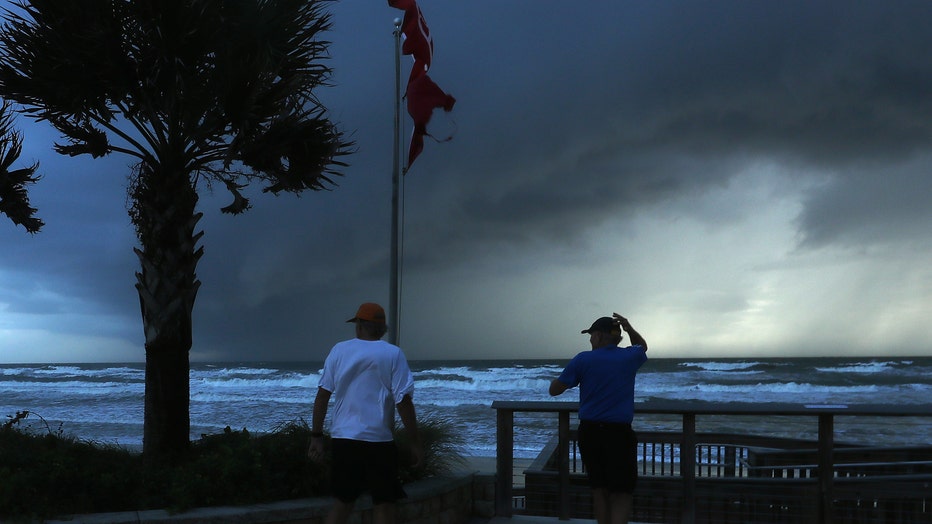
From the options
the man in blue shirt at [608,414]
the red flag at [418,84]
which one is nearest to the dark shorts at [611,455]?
the man in blue shirt at [608,414]

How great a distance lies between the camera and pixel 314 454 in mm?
4445

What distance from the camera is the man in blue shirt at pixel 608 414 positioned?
498 centimetres

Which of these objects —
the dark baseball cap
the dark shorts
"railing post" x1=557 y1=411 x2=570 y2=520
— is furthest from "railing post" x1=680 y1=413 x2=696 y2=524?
the dark baseball cap

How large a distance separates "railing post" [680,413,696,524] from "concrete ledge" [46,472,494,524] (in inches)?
70.9

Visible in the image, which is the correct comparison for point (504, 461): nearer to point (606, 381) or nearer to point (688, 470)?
point (688, 470)

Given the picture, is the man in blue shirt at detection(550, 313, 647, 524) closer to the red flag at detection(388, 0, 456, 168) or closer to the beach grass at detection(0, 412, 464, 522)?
the beach grass at detection(0, 412, 464, 522)

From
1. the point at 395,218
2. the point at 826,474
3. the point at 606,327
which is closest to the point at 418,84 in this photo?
the point at 395,218

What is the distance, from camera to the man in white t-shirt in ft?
14.1

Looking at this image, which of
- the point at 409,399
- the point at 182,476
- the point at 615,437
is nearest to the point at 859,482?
the point at 615,437

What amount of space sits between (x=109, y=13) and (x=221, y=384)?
4184 cm

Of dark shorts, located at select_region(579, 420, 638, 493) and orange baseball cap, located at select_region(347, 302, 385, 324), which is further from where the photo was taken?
dark shorts, located at select_region(579, 420, 638, 493)

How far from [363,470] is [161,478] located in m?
2.23

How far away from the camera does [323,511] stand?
5.28 m

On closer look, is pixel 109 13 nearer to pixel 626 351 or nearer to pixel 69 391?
pixel 626 351
